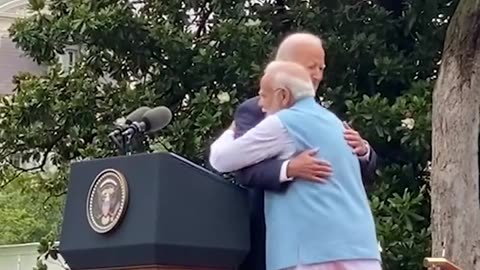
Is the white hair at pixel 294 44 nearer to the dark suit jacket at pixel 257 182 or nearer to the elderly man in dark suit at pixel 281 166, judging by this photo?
the elderly man in dark suit at pixel 281 166

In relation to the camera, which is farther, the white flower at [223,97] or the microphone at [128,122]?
the white flower at [223,97]

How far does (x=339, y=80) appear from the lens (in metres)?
6.66

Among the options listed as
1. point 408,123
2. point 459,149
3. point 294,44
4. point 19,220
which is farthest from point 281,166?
point 19,220

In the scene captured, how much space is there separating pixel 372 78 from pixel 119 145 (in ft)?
11.9

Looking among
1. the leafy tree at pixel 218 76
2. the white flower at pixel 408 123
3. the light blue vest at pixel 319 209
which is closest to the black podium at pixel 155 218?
the light blue vest at pixel 319 209

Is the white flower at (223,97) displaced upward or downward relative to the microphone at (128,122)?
upward

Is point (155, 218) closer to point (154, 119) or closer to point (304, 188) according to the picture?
point (304, 188)

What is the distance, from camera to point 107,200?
2838 mm

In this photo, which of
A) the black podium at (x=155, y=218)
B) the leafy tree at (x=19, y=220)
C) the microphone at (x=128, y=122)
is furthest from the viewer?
the leafy tree at (x=19, y=220)

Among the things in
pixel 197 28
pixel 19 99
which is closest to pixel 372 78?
pixel 197 28

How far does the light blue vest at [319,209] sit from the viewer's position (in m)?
2.80

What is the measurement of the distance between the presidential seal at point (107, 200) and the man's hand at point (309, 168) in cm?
41

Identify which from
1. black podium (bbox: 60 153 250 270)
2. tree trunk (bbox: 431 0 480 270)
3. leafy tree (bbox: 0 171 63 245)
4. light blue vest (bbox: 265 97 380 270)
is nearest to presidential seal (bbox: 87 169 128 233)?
black podium (bbox: 60 153 250 270)

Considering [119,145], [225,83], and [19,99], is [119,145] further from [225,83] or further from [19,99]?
[19,99]
